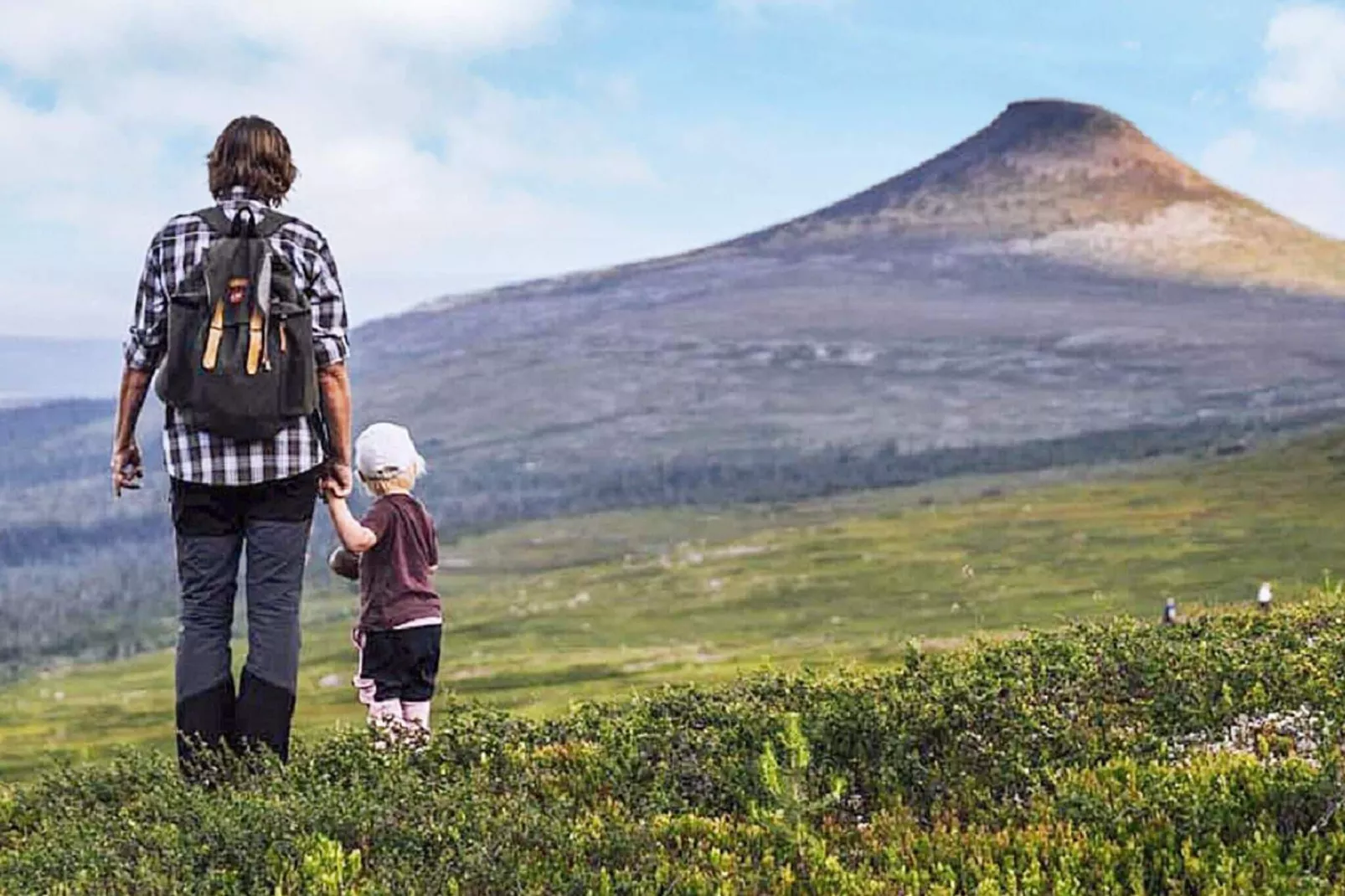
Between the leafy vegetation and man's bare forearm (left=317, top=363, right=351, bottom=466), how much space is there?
220 cm

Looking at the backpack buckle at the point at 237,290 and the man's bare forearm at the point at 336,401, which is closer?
the backpack buckle at the point at 237,290

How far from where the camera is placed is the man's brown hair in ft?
35.5

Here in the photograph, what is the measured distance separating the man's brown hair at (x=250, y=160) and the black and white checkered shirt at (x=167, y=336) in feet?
0.31

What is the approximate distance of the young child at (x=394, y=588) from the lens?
12.4 meters

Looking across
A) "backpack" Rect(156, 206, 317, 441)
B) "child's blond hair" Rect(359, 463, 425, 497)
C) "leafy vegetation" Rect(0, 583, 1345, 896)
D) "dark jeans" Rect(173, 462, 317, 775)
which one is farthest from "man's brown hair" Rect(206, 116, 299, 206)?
"leafy vegetation" Rect(0, 583, 1345, 896)

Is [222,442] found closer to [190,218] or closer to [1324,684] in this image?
[190,218]

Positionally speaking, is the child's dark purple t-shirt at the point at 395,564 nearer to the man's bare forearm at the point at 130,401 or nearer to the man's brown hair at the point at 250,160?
the man's bare forearm at the point at 130,401

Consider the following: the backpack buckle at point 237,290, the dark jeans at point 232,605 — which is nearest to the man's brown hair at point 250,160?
the backpack buckle at point 237,290

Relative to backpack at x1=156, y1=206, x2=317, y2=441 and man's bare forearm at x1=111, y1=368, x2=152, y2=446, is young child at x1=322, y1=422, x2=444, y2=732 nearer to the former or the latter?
man's bare forearm at x1=111, y1=368, x2=152, y2=446

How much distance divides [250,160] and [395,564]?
335cm

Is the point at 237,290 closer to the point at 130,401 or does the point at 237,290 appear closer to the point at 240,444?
the point at 240,444

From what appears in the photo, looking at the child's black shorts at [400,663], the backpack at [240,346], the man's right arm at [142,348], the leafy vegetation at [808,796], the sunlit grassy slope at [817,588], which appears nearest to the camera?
the leafy vegetation at [808,796]

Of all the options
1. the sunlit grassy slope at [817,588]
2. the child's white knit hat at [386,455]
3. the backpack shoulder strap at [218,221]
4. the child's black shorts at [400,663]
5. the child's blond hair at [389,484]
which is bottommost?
the sunlit grassy slope at [817,588]

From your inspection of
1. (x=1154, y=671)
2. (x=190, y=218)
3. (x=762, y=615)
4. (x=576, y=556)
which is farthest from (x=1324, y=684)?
(x=576, y=556)
